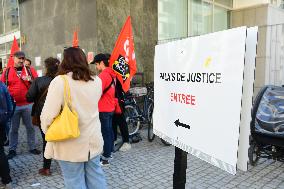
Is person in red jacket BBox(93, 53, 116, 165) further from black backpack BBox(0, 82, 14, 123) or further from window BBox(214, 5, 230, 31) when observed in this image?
window BBox(214, 5, 230, 31)

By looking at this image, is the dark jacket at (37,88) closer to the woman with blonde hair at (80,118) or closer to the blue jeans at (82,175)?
the woman with blonde hair at (80,118)

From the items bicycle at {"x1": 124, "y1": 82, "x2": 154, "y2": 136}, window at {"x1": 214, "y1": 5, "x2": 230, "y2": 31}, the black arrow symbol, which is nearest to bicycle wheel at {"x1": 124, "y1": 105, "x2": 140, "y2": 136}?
bicycle at {"x1": 124, "y1": 82, "x2": 154, "y2": 136}

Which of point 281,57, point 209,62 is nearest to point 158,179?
point 209,62

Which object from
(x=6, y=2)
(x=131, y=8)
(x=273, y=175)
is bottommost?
(x=273, y=175)

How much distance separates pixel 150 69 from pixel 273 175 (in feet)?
15.5

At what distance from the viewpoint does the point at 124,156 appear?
536 cm

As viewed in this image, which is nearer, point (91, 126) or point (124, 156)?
point (91, 126)

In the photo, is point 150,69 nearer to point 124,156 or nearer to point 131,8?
point 131,8

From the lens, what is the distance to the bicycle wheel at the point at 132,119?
259 inches

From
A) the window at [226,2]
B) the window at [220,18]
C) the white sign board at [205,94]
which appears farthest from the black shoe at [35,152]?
the window at [226,2]

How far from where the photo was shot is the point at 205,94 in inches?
65.6

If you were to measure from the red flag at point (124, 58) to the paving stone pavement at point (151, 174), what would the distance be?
4.63 ft

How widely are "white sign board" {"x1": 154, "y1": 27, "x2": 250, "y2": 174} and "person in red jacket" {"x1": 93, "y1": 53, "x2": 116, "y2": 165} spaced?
8.68ft

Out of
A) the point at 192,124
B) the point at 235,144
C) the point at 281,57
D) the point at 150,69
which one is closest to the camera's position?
the point at 235,144
